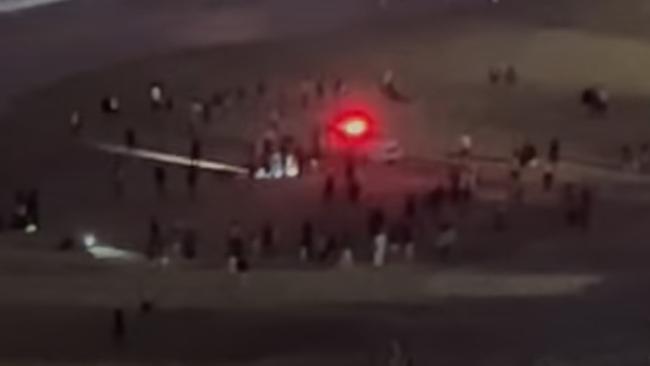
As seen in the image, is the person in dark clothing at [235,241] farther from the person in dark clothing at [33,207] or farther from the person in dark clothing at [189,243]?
the person in dark clothing at [33,207]

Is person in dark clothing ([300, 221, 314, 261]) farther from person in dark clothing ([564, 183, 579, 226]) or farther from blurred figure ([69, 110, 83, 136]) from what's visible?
blurred figure ([69, 110, 83, 136])

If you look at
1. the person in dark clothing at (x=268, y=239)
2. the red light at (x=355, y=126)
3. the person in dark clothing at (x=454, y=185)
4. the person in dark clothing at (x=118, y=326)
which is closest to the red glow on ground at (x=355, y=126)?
the red light at (x=355, y=126)

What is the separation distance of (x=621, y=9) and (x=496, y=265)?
0.92 m

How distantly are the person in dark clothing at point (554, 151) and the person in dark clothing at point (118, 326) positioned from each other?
0.46m

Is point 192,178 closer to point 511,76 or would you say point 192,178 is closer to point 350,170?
point 350,170

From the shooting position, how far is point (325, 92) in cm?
187

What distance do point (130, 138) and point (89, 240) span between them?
0.63ft

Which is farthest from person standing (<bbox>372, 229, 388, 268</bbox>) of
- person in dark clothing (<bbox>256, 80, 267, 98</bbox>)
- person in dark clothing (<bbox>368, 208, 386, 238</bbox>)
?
person in dark clothing (<bbox>256, 80, 267, 98</bbox>)

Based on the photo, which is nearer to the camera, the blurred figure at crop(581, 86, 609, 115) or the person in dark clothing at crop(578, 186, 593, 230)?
the person in dark clothing at crop(578, 186, 593, 230)

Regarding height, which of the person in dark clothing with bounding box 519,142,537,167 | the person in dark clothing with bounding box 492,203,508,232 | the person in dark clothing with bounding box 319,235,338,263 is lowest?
the person in dark clothing with bounding box 319,235,338,263

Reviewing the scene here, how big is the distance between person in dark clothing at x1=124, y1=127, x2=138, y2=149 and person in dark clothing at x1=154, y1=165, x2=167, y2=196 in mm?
81

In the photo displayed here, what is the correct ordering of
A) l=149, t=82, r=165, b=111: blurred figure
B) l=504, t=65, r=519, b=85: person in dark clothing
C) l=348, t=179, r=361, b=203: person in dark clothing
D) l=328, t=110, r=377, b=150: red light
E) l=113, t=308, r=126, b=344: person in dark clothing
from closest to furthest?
l=113, t=308, r=126, b=344: person in dark clothing
l=348, t=179, r=361, b=203: person in dark clothing
l=328, t=110, r=377, b=150: red light
l=149, t=82, r=165, b=111: blurred figure
l=504, t=65, r=519, b=85: person in dark clothing

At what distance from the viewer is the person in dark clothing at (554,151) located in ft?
5.61

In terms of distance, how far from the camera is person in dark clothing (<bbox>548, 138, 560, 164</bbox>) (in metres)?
1.71
